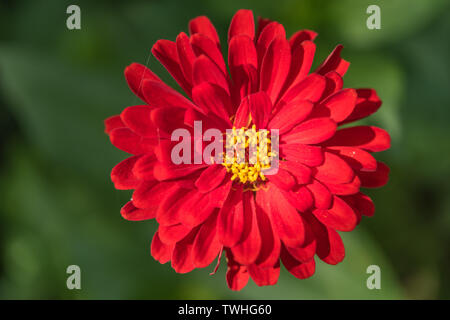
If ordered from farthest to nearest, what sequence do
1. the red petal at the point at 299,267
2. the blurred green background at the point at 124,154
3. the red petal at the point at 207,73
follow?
the blurred green background at the point at 124,154 < the red petal at the point at 299,267 < the red petal at the point at 207,73

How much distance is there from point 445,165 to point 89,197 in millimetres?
1615

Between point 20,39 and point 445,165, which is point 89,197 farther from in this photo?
point 445,165

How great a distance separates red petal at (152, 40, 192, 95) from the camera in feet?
3.18

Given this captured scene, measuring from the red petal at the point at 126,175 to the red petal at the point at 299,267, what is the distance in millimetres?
427

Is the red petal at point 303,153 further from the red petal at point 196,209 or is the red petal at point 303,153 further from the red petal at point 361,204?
the red petal at point 196,209

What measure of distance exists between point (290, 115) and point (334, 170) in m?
0.17

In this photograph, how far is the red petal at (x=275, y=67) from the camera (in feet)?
3.07

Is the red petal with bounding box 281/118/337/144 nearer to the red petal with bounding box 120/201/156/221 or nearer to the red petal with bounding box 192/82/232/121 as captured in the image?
the red petal with bounding box 192/82/232/121

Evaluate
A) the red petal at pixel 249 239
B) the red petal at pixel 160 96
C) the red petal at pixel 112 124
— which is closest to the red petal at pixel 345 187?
the red petal at pixel 249 239

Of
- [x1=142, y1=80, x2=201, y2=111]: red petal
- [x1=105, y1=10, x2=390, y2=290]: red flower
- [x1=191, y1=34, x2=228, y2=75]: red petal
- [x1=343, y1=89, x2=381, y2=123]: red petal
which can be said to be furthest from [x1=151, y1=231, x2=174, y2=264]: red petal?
[x1=343, y1=89, x2=381, y2=123]: red petal

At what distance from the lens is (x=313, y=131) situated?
956 mm

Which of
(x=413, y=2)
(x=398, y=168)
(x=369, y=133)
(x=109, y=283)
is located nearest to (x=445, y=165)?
(x=398, y=168)

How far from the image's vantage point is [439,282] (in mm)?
1909

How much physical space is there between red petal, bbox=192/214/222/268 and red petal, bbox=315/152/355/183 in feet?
0.95
